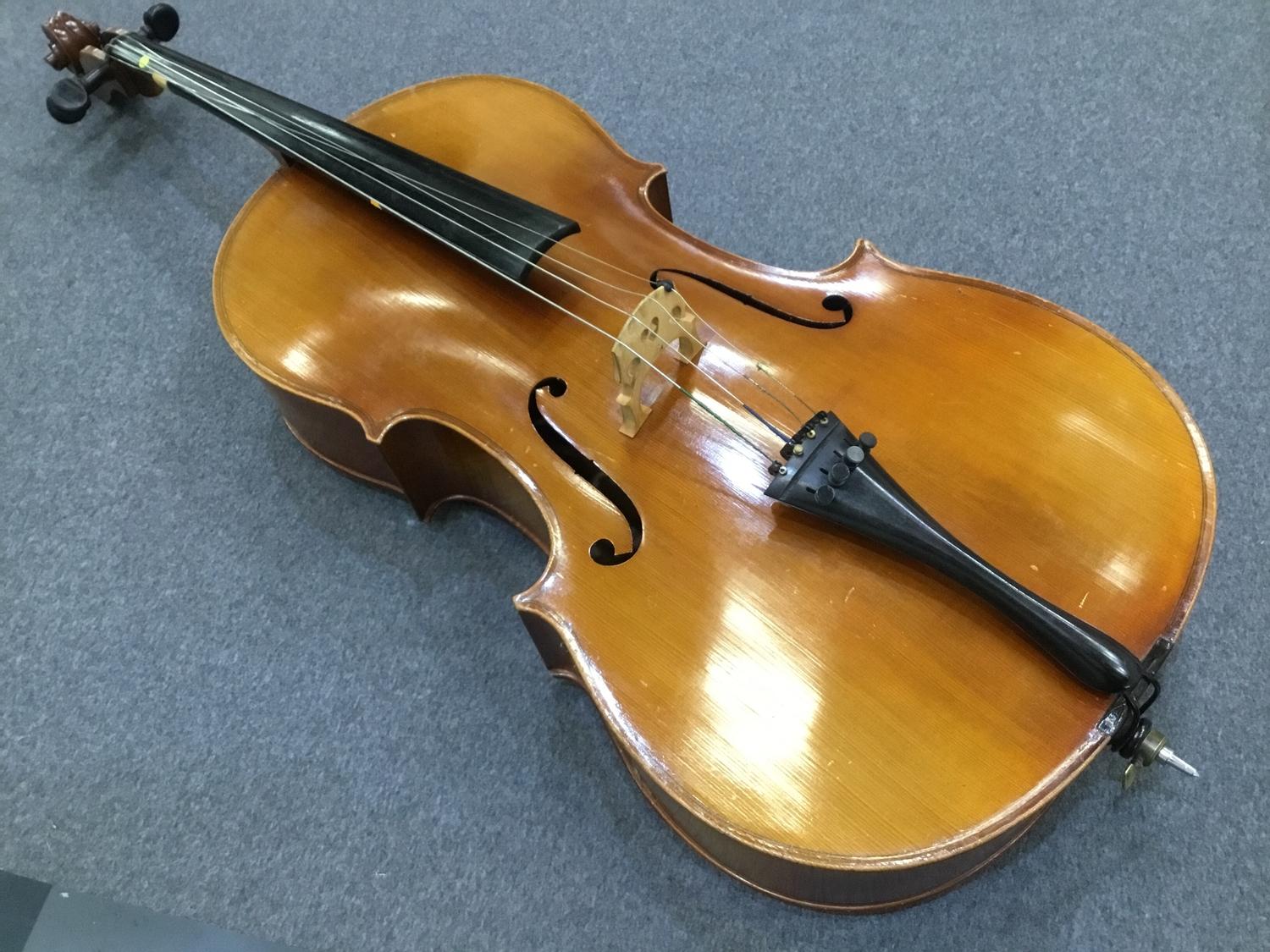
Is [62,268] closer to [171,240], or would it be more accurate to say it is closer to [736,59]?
[171,240]

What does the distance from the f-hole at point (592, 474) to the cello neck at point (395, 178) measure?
0.60ft

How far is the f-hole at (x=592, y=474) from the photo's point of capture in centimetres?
117

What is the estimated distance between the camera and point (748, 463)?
119cm

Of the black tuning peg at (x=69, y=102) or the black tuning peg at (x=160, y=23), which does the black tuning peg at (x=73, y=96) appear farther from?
the black tuning peg at (x=160, y=23)

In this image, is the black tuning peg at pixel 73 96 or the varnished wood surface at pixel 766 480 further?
the black tuning peg at pixel 73 96

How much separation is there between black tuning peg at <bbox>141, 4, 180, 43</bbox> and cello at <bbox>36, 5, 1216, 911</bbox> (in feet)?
0.46

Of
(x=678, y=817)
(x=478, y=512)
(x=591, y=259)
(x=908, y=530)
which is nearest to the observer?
(x=908, y=530)

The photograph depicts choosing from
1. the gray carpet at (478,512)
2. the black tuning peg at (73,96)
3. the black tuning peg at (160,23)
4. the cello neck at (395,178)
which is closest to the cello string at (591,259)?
the cello neck at (395,178)

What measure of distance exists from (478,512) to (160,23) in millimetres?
1069

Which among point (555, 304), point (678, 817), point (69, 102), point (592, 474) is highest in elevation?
point (555, 304)

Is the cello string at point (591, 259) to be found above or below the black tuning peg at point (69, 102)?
above

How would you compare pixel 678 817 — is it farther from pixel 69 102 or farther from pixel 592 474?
pixel 69 102

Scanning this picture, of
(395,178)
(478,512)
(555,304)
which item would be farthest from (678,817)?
(395,178)

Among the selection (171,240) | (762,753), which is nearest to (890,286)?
(762,753)
